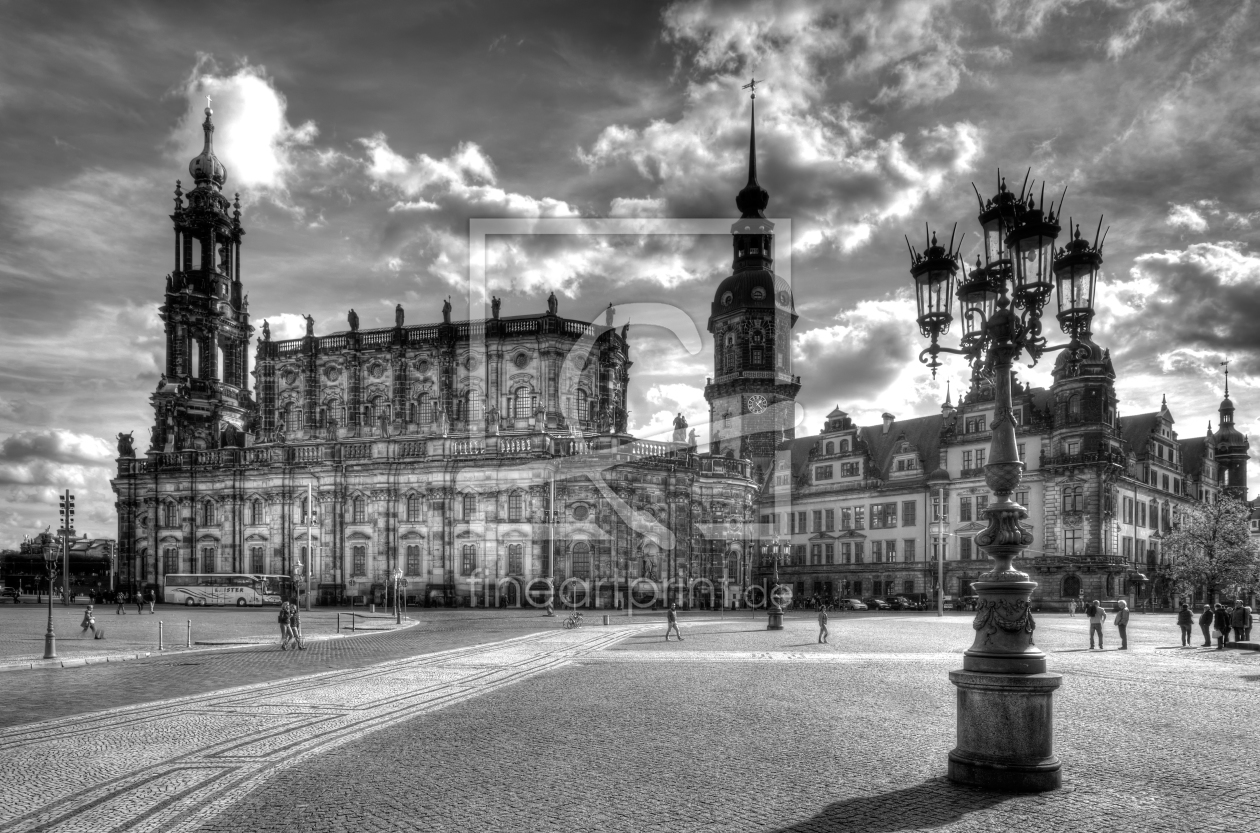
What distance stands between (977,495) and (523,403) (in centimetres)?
3529

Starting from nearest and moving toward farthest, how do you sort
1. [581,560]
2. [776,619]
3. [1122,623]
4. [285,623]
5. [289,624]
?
[285,623] → [289,624] → [1122,623] → [776,619] → [581,560]

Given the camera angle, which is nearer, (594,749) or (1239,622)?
(594,749)

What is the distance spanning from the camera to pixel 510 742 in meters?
13.9

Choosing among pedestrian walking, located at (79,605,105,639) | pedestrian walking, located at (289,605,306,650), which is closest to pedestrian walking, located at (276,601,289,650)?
pedestrian walking, located at (289,605,306,650)

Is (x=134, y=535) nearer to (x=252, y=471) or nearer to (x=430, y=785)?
(x=252, y=471)

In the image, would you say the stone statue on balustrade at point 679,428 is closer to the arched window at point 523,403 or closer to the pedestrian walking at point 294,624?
the arched window at point 523,403

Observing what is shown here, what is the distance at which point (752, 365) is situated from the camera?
84.0m

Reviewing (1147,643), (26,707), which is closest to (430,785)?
(26,707)

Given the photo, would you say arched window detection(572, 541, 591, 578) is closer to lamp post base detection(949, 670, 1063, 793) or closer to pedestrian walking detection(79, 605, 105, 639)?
pedestrian walking detection(79, 605, 105, 639)

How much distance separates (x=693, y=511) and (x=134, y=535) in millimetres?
43806

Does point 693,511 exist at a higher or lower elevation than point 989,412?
lower

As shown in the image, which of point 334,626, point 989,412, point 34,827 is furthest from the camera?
point 989,412

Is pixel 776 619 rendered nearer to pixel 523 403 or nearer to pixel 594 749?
pixel 594 749

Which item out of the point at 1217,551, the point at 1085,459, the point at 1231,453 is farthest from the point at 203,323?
the point at 1231,453
